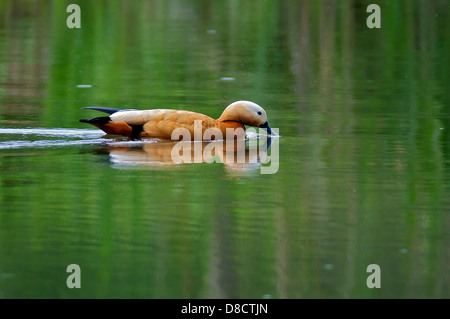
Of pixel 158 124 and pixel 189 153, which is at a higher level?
pixel 158 124

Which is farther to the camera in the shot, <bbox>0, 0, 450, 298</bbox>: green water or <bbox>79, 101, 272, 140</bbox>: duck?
<bbox>79, 101, 272, 140</bbox>: duck

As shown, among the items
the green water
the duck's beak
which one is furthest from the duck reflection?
the duck's beak

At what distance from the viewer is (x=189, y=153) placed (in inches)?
387

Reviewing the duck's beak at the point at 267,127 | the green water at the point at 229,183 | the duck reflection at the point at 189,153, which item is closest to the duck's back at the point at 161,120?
the duck reflection at the point at 189,153

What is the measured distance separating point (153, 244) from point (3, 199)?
165cm

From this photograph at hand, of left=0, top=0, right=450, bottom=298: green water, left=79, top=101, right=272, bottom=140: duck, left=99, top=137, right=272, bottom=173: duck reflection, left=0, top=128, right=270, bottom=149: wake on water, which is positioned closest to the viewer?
left=0, top=0, right=450, bottom=298: green water

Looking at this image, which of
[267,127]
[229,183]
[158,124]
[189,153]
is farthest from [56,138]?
[229,183]

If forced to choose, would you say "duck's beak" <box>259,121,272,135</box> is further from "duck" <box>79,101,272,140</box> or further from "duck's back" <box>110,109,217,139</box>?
"duck's back" <box>110,109,217,139</box>

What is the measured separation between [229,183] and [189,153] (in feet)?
5.03

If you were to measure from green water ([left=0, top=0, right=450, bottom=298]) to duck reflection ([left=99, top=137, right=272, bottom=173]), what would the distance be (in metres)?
0.06

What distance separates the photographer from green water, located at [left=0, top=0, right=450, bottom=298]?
6020 mm

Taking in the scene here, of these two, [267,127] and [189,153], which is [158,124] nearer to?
[189,153]

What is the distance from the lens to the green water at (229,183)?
6020 mm
